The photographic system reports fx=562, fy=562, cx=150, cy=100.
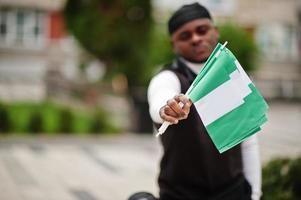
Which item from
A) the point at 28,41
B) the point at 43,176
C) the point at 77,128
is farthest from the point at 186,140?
the point at 28,41

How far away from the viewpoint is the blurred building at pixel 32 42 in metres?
33.5

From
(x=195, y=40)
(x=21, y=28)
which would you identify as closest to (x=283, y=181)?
(x=195, y=40)

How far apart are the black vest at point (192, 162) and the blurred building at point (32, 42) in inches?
1161

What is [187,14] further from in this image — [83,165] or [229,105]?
[83,165]

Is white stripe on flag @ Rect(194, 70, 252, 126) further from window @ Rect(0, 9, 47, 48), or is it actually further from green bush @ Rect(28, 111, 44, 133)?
window @ Rect(0, 9, 47, 48)

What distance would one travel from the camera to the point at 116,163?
9.16 meters

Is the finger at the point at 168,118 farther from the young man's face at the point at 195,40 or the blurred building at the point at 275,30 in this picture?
the blurred building at the point at 275,30

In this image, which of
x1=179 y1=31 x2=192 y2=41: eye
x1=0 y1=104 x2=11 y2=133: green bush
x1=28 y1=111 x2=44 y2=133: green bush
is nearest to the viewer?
x1=179 y1=31 x2=192 y2=41: eye

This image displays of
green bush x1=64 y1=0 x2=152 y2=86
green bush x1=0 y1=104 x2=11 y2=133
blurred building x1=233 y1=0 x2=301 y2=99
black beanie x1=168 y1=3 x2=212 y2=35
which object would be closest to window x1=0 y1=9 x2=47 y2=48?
blurred building x1=233 y1=0 x2=301 y2=99

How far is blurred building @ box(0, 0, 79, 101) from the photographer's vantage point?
33.5 meters

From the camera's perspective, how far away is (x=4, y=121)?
1194cm

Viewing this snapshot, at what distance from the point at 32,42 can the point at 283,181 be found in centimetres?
3196

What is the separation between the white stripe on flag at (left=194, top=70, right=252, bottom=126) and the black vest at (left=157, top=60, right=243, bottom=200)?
0.82ft

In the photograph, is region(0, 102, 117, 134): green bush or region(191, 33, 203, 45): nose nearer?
region(191, 33, 203, 45): nose
